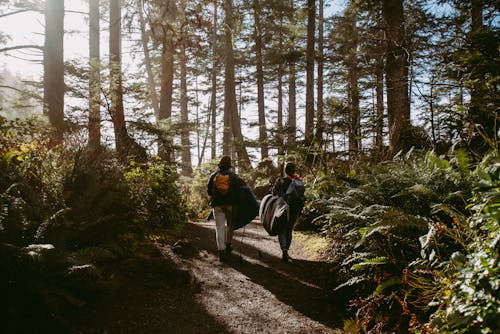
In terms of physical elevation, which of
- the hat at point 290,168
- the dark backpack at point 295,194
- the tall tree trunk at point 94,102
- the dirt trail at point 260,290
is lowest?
the dirt trail at point 260,290

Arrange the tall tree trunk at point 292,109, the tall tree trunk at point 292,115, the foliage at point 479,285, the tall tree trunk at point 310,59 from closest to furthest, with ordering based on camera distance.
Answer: the foliage at point 479,285, the tall tree trunk at point 292,109, the tall tree trunk at point 292,115, the tall tree trunk at point 310,59

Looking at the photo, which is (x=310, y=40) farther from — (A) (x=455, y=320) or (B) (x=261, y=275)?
(A) (x=455, y=320)

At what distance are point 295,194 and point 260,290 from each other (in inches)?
84.0

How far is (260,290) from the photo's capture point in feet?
17.1

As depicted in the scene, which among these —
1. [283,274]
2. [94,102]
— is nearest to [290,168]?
[283,274]

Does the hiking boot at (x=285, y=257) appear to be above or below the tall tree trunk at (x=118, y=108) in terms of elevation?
below

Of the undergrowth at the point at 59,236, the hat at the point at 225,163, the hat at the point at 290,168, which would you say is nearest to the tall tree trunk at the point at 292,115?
the hat at the point at 290,168

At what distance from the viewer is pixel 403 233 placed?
3984 millimetres

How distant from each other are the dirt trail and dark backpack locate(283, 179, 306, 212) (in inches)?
43.9

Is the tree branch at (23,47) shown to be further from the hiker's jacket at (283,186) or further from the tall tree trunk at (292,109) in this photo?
the tall tree trunk at (292,109)

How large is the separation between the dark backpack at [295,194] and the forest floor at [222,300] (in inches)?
43.8

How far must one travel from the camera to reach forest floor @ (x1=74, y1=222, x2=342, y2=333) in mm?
3916

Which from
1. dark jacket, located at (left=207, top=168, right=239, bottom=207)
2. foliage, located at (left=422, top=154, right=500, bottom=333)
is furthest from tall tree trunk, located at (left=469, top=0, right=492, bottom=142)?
dark jacket, located at (left=207, top=168, right=239, bottom=207)

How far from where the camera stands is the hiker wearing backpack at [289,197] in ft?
21.7
